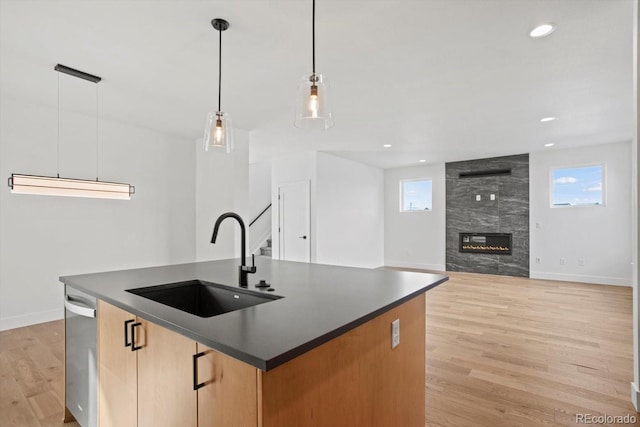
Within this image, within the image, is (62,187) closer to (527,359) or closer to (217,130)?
(217,130)

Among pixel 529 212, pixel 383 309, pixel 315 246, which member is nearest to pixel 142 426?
pixel 383 309

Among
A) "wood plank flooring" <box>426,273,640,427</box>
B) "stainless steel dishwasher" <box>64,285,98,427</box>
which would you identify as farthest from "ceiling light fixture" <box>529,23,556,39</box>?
"stainless steel dishwasher" <box>64,285,98,427</box>

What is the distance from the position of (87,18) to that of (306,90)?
170 cm

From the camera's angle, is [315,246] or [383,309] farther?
[315,246]

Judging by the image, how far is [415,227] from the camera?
8.23 m

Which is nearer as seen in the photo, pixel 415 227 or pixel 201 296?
pixel 201 296

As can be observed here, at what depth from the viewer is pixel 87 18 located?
7.17ft

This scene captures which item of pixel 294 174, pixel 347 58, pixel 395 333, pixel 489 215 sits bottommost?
pixel 395 333

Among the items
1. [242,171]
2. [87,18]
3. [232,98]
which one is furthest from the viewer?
[242,171]

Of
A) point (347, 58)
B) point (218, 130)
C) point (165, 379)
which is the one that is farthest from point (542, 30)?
point (165, 379)

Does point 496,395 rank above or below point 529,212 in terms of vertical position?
below

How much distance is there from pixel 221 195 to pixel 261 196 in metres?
3.79

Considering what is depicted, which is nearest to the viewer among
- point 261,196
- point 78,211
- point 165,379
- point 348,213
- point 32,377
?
point 165,379

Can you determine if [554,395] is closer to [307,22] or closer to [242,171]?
[307,22]
